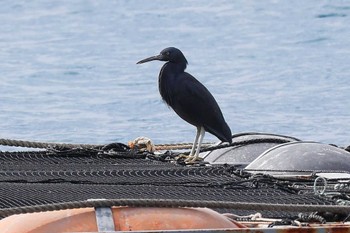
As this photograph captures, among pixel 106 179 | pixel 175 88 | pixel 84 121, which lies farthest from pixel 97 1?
pixel 106 179

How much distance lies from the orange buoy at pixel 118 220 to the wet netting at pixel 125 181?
774mm

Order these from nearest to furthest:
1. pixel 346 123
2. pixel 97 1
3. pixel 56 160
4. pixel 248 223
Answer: pixel 248 223, pixel 56 160, pixel 346 123, pixel 97 1

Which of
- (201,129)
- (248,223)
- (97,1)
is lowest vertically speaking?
(97,1)

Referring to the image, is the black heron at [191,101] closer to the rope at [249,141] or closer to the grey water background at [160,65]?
the rope at [249,141]

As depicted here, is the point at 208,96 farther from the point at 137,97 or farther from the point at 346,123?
the point at 137,97

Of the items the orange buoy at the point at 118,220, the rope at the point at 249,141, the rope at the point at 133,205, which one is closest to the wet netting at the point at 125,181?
the rope at the point at 133,205

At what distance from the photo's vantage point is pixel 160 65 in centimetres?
2302

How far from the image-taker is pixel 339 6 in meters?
30.0

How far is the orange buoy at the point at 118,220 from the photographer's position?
15.3 feet

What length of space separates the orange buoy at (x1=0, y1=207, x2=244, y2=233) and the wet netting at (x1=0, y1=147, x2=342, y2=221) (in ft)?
2.54

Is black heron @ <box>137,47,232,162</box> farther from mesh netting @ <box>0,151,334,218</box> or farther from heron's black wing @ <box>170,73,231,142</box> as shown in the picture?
mesh netting @ <box>0,151,334,218</box>

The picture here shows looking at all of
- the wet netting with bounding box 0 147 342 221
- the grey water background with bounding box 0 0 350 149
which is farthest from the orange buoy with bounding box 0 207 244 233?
the grey water background with bounding box 0 0 350 149

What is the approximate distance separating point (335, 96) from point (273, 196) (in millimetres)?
13387

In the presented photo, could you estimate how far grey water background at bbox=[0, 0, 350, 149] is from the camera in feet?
56.4
